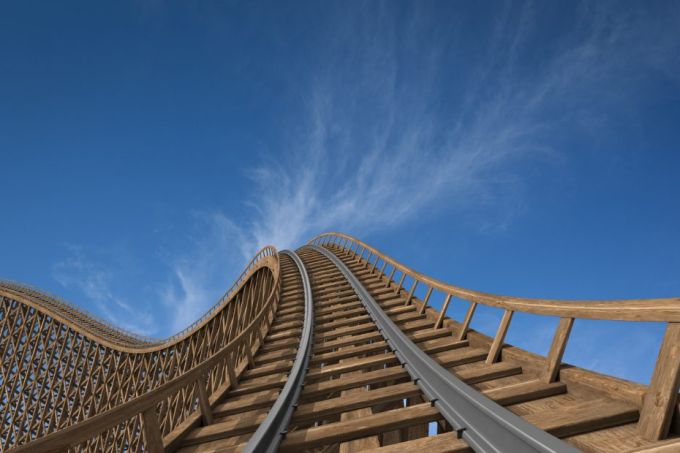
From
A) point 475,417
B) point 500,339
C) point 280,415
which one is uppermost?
point 500,339

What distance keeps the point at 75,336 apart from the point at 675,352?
87.4 ft

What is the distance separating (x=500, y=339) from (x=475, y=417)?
1.31m

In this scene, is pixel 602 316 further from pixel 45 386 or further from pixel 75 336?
pixel 45 386

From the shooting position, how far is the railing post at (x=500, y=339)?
3.23 meters

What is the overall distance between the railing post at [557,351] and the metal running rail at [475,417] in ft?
1.79

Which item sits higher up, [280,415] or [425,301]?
[425,301]

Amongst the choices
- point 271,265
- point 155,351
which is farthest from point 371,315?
point 155,351

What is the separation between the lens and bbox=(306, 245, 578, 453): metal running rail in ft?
5.43

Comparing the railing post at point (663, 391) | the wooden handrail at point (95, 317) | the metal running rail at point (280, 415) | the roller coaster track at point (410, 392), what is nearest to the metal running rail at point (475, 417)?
the roller coaster track at point (410, 392)

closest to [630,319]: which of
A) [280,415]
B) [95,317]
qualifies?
[280,415]

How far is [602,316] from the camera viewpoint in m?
2.13

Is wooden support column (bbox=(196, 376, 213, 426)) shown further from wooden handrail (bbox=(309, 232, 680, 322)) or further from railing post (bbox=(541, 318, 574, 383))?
wooden handrail (bbox=(309, 232, 680, 322))

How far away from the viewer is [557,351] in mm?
2561

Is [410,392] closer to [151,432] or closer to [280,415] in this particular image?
[280,415]
